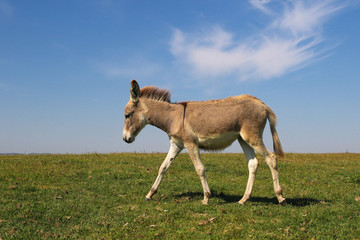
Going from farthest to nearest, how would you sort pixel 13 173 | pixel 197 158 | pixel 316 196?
pixel 13 173 < pixel 316 196 < pixel 197 158

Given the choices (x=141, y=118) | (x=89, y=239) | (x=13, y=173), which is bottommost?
(x=89, y=239)

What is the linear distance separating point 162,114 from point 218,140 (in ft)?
7.35

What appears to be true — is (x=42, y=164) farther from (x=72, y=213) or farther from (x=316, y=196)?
(x=316, y=196)

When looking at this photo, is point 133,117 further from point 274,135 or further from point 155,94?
point 274,135

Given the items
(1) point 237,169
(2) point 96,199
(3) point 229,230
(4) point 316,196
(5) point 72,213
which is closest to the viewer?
(3) point 229,230

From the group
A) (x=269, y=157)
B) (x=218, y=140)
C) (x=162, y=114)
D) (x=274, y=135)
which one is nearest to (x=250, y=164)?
(x=269, y=157)

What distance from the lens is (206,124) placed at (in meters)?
10.3

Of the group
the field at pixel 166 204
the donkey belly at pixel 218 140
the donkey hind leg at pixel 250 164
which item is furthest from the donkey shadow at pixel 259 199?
the donkey belly at pixel 218 140

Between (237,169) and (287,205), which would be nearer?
(287,205)

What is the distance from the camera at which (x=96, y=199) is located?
11289 mm

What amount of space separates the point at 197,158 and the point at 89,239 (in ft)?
14.1

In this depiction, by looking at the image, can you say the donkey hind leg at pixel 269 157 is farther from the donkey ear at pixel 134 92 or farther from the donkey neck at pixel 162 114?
the donkey ear at pixel 134 92

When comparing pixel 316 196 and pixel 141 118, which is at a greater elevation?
pixel 141 118

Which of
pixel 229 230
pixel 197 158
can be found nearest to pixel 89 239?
pixel 229 230
